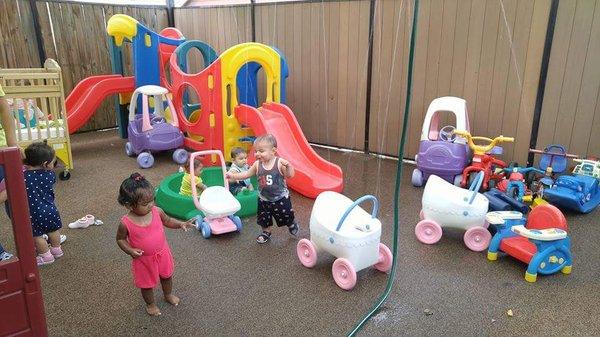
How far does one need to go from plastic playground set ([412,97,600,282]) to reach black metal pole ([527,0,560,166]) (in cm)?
32

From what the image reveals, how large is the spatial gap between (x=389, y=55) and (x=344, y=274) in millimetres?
3902

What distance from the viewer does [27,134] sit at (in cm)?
515

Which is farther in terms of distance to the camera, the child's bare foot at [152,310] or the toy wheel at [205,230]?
the toy wheel at [205,230]

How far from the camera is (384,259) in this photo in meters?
3.13

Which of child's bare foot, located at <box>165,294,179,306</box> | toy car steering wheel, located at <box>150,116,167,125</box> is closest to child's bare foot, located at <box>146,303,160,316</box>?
child's bare foot, located at <box>165,294,179,306</box>

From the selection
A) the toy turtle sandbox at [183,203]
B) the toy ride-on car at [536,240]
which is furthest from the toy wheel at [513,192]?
the toy turtle sandbox at [183,203]

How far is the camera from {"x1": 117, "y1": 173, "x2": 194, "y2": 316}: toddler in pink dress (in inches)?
92.4

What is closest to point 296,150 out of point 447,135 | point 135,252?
point 447,135

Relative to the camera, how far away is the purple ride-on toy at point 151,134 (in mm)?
5739

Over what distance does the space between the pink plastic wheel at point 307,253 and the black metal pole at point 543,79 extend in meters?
3.45

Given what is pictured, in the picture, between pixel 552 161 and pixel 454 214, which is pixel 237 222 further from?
pixel 552 161

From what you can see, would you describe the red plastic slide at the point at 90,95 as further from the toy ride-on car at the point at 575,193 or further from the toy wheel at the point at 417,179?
the toy ride-on car at the point at 575,193

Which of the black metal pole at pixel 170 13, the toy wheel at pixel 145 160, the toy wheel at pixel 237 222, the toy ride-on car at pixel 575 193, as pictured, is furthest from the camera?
the black metal pole at pixel 170 13

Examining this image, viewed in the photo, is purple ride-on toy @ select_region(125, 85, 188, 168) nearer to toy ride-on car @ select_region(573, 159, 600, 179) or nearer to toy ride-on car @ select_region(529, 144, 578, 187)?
toy ride-on car @ select_region(529, 144, 578, 187)
